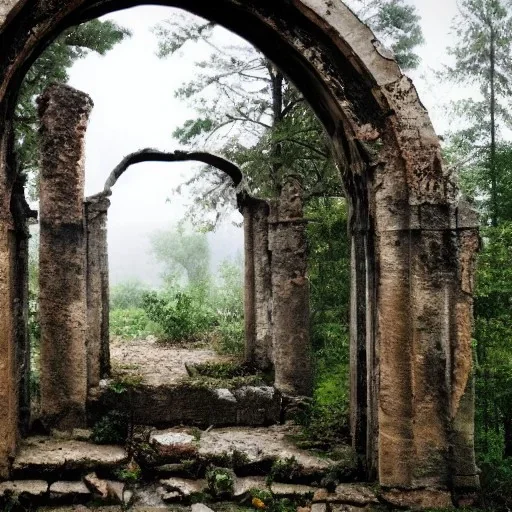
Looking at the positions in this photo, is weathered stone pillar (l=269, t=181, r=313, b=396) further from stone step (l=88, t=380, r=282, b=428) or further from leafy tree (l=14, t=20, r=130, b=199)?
leafy tree (l=14, t=20, r=130, b=199)

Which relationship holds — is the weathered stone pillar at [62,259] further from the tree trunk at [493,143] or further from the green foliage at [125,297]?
the green foliage at [125,297]

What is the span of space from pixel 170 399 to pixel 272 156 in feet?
21.8

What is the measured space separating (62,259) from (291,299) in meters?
2.94

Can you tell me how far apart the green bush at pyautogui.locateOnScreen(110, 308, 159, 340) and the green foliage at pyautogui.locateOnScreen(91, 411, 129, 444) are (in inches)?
306

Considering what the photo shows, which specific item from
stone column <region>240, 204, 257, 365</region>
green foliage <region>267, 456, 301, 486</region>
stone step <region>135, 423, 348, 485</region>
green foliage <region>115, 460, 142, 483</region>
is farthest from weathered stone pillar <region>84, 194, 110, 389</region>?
green foliage <region>267, 456, 301, 486</region>

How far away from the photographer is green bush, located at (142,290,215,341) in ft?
40.9

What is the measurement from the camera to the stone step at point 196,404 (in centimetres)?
617

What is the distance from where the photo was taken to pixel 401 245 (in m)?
4.12

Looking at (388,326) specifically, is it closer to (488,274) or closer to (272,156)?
(488,274)

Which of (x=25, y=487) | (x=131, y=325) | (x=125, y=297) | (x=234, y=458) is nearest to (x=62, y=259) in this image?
(x=25, y=487)

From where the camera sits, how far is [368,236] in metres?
4.42

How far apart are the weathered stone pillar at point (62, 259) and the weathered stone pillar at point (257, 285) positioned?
10.2 ft

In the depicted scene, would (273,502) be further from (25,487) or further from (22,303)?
(22,303)

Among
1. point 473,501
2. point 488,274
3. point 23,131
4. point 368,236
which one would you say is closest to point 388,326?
point 368,236
